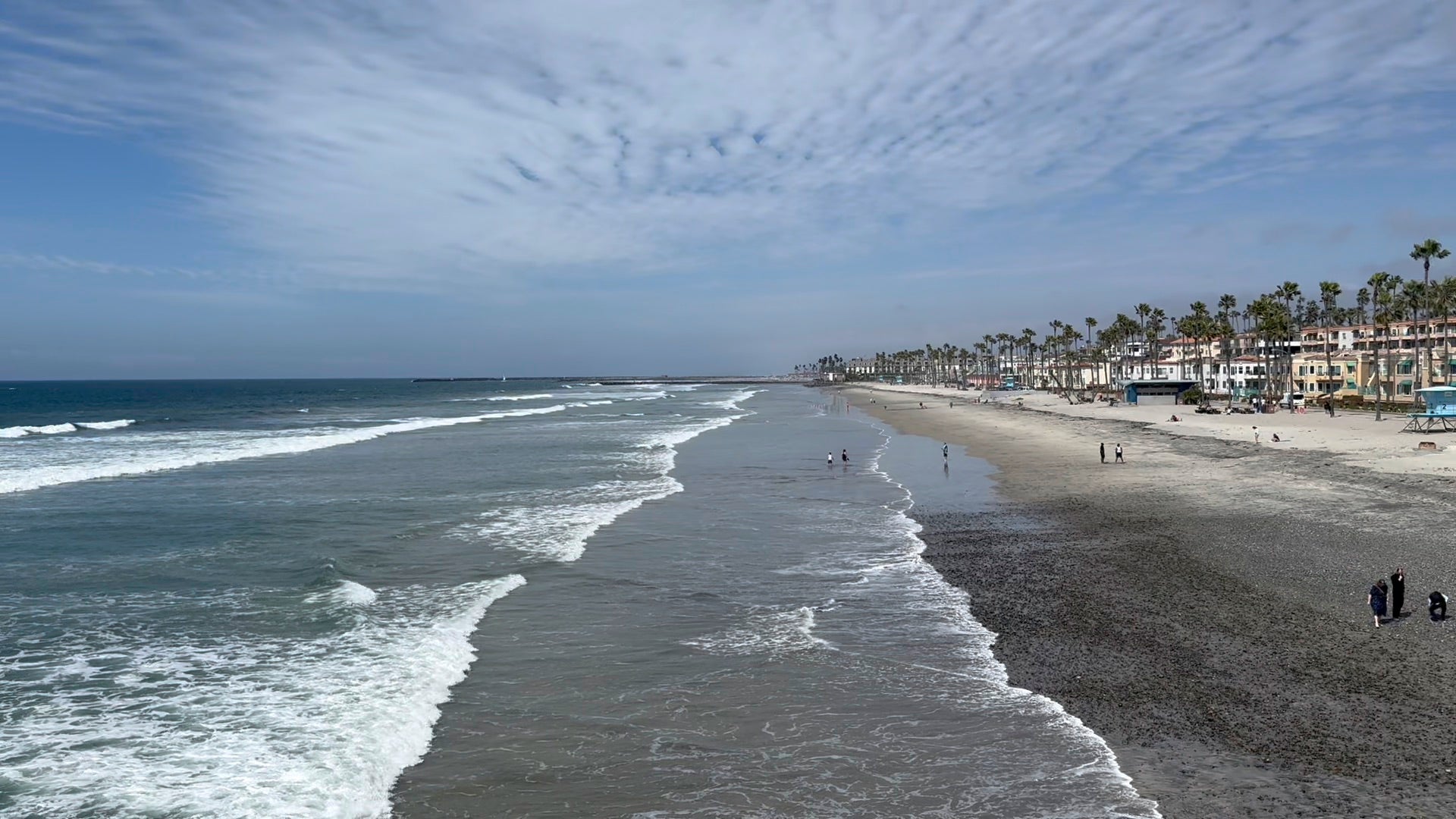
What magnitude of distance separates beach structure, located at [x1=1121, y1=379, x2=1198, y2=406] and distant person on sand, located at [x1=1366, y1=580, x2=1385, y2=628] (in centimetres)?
7993

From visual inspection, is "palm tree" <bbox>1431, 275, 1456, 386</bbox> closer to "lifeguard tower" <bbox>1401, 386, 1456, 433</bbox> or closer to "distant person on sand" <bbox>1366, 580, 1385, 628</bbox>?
"lifeguard tower" <bbox>1401, 386, 1456, 433</bbox>

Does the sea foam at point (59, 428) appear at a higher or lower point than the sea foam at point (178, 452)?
higher

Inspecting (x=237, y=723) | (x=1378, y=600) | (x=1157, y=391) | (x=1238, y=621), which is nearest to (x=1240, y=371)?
(x=1157, y=391)

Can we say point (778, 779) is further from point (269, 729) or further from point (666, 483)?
point (666, 483)

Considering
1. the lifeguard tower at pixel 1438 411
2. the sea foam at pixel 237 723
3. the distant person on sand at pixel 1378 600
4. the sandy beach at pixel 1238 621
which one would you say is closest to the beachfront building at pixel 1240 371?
the lifeguard tower at pixel 1438 411

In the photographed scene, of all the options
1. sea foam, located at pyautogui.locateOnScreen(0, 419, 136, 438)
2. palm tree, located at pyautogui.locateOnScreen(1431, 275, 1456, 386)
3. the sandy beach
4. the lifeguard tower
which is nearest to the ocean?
the sandy beach

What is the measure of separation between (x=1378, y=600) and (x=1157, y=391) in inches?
3294

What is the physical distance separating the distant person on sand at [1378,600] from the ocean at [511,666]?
548cm

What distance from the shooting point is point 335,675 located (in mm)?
12727

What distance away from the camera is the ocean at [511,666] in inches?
364

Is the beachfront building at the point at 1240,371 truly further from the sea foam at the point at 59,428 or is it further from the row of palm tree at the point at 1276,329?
the sea foam at the point at 59,428

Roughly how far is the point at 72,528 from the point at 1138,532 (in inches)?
1063

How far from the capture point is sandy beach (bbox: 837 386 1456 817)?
361 inches

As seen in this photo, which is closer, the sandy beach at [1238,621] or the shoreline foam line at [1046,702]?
the shoreline foam line at [1046,702]
